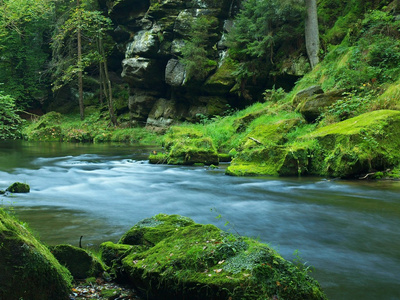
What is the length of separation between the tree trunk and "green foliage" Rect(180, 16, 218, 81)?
6.34 m

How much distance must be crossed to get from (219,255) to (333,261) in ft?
5.64

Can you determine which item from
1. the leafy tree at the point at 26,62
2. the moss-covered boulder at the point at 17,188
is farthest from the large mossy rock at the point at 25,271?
the leafy tree at the point at 26,62

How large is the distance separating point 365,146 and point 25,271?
25.1ft

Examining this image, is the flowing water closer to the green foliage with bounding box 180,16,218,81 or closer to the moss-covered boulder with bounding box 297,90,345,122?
the moss-covered boulder with bounding box 297,90,345,122

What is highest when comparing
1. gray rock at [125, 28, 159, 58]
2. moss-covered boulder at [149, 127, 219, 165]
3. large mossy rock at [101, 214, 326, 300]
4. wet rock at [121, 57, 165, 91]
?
gray rock at [125, 28, 159, 58]

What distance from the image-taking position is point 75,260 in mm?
3258

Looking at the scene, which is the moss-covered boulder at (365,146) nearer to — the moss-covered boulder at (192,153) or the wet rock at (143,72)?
the moss-covered boulder at (192,153)

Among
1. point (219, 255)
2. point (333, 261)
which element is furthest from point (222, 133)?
point (219, 255)

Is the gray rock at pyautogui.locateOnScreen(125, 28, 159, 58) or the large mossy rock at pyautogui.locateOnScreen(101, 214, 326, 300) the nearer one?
the large mossy rock at pyautogui.locateOnScreen(101, 214, 326, 300)

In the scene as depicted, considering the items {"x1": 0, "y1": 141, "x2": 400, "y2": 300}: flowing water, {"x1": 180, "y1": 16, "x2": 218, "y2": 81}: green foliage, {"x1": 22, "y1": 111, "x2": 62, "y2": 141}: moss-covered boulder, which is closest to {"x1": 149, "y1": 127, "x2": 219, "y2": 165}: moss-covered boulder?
{"x1": 0, "y1": 141, "x2": 400, "y2": 300}: flowing water

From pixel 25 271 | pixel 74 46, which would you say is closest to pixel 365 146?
pixel 25 271

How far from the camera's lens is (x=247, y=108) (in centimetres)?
1995

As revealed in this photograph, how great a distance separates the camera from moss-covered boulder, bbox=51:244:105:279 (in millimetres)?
3225

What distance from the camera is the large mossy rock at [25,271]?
2512mm
